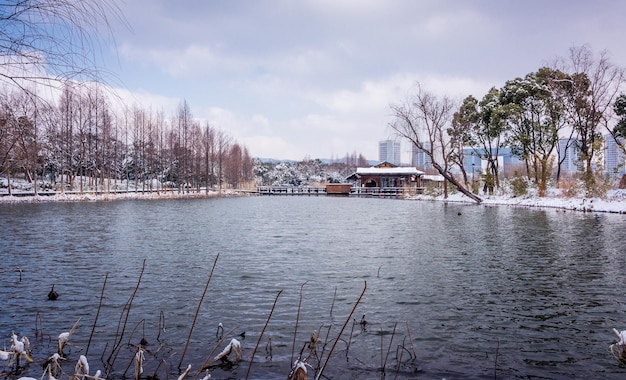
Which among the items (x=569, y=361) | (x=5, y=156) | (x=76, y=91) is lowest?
(x=569, y=361)

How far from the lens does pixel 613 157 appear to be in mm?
27609

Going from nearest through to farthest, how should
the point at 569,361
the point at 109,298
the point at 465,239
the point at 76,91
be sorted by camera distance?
the point at 76,91, the point at 569,361, the point at 109,298, the point at 465,239

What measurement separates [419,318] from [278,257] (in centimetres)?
521

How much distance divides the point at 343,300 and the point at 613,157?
2841 centimetres

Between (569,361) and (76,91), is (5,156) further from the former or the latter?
(569,361)

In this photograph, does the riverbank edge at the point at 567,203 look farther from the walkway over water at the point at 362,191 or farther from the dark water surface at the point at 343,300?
the walkway over water at the point at 362,191

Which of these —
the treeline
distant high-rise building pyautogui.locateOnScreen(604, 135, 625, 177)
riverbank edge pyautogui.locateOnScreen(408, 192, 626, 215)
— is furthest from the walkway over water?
distant high-rise building pyautogui.locateOnScreen(604, 135, 625, 177)

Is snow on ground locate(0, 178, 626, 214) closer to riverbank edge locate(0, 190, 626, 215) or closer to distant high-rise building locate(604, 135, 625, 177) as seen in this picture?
riverbank edge locate(0, 190, 626, 215)

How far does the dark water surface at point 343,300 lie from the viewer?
4.72 metres

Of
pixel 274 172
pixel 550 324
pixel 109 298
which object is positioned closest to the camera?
pixel 550 324

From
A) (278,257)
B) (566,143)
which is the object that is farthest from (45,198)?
(566,143)

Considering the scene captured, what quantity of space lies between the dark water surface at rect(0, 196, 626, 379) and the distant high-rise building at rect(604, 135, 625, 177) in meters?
Answer: 14.3

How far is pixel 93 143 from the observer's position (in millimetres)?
47062

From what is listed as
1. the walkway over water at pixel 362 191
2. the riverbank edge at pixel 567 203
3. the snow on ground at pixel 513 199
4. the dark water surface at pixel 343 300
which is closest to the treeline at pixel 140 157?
the snow on ground at pixel 513 199
